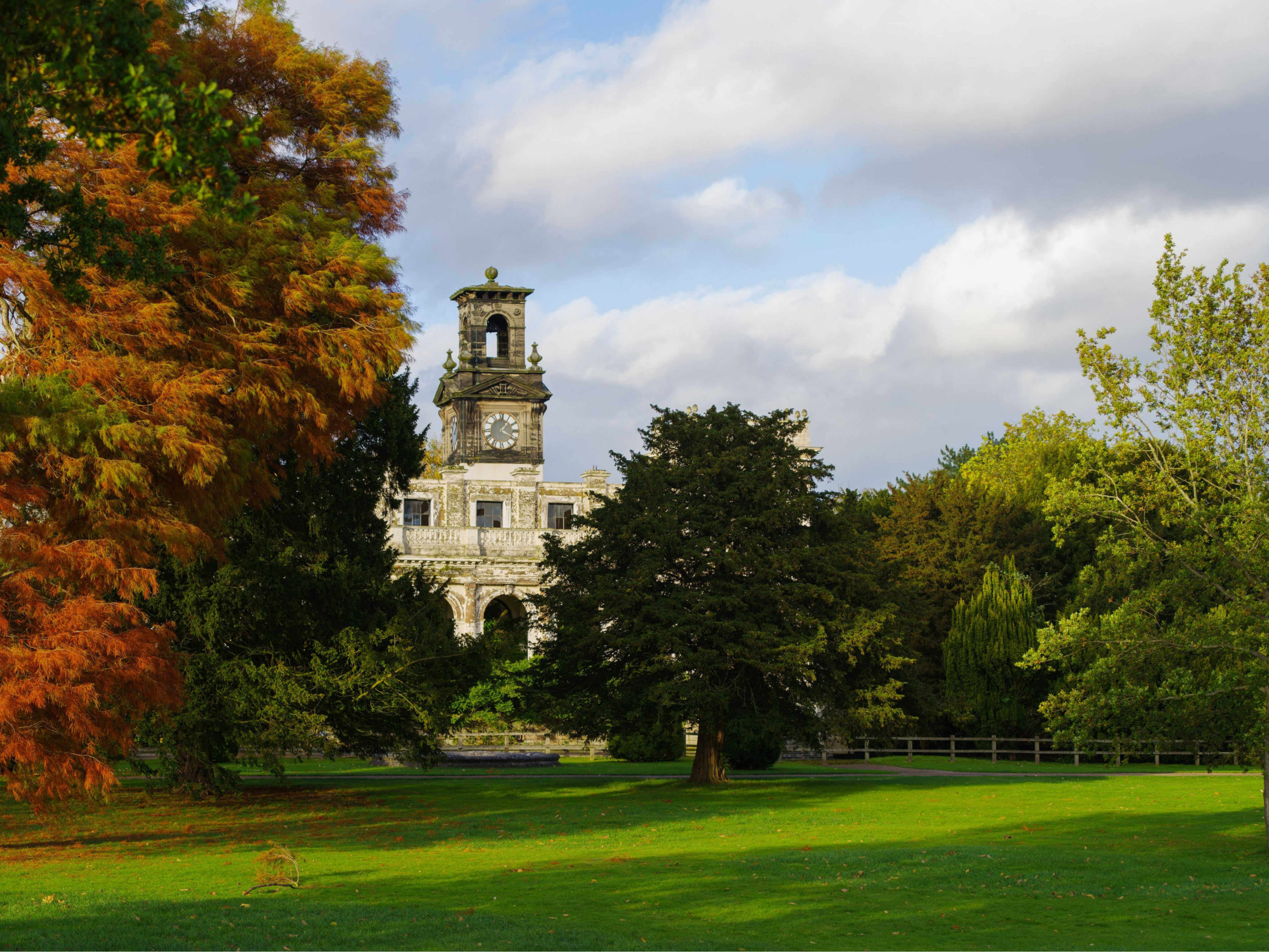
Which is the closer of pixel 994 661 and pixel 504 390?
pixel 994 661

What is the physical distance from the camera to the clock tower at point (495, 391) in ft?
241

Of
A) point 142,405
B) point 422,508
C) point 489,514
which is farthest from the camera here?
point 489,514

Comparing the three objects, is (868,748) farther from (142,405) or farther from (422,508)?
(422,508)

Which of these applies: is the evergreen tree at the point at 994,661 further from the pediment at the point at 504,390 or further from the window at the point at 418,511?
the pediment at the point at 504,390

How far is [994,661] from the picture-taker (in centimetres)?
4319

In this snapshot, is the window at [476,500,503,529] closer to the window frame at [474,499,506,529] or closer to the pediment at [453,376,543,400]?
the window frame at [474,499,506,529]

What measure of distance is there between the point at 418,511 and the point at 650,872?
54196mm

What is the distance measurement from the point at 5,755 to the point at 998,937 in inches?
491

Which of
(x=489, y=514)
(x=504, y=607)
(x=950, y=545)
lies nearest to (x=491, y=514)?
(x=489, y=514)

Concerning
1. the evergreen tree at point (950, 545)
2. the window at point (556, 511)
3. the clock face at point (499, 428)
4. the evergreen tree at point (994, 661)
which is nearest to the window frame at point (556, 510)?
the window at point (556, 511)

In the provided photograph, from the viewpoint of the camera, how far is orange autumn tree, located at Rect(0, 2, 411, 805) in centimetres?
1662

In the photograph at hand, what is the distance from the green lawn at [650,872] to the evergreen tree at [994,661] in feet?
49.2

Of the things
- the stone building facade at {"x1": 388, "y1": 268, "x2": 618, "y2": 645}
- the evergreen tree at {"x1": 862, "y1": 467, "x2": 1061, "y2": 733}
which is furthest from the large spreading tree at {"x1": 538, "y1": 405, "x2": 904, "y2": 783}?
the stone building facade at {"x1": 388, "y1": 268, "x2": 618, "y2": 645}

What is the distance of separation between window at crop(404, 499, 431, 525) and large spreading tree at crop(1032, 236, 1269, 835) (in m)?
53.5
